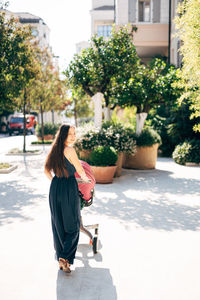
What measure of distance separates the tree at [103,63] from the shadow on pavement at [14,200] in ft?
14.7

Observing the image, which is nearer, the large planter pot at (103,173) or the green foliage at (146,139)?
the large planter pot at (103,173)

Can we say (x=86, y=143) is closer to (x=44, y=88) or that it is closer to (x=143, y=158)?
(x=143, y=158)

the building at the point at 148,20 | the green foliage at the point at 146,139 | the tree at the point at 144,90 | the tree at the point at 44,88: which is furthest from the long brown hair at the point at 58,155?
the building at the point at 148,20

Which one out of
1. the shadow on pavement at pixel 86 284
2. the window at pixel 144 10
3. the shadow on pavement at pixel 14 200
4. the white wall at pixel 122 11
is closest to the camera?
the shadow on pavement at pixel 86 284

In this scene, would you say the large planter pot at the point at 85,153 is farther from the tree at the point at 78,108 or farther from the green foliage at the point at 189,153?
the tree at the point at 78,108

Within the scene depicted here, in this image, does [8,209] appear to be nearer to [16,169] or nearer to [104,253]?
[104,253]

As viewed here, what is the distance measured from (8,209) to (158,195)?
11.8 ft

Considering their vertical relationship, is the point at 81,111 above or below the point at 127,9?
below

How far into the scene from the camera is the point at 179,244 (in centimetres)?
462

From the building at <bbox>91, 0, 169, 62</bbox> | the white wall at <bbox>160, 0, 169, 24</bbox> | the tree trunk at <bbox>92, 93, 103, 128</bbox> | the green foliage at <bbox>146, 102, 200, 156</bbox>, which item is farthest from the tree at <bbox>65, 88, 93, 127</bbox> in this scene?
the tree trunk at <bbox>92, 93, 103, 128</bbox>

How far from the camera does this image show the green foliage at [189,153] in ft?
41.5

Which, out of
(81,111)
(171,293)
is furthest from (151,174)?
(81,111)

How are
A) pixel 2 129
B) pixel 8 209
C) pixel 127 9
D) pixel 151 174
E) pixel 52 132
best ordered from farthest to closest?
pixel 2 129 → pixel 52 132 → pixel 127 9 → pixel 151 174 → pixel 8 209

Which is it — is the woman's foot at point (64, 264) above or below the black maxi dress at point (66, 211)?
below
